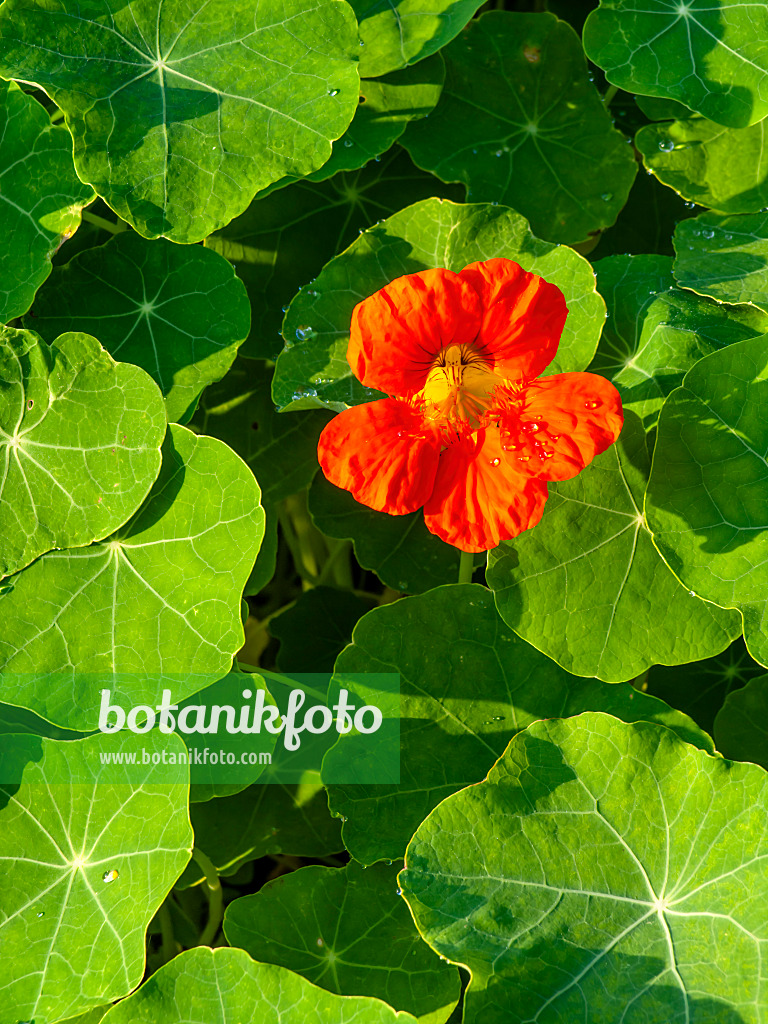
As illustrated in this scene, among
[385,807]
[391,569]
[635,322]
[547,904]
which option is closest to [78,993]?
[385,807]

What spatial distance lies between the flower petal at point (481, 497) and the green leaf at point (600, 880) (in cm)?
32

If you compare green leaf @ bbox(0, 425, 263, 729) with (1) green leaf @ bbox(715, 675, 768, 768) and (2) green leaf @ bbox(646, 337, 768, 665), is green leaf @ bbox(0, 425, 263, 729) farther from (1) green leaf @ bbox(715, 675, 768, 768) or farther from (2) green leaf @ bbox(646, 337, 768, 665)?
(1) green leaf @ bbox(715, 675, 768, 768)

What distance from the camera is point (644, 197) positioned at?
164cm

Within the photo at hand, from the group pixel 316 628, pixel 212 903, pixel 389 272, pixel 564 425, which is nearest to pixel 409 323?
pixel 564 425

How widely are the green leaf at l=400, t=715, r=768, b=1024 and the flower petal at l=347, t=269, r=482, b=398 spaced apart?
0.57 m

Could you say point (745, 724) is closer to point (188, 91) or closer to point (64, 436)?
point (64, 436)

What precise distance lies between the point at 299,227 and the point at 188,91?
349 millimetres

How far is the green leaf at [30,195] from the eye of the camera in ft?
4.42

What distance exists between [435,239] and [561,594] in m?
0.62

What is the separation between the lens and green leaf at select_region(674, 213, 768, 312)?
131 centimetres

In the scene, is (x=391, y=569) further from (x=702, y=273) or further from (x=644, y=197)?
(x=644, y=197)

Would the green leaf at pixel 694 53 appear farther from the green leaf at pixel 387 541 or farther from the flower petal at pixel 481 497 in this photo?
the green leaf at pixel 387 541

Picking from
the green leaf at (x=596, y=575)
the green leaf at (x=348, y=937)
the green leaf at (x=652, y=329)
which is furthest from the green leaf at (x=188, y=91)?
the green leaf at (x=348, y=937)

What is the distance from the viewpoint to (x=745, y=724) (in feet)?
4.63
